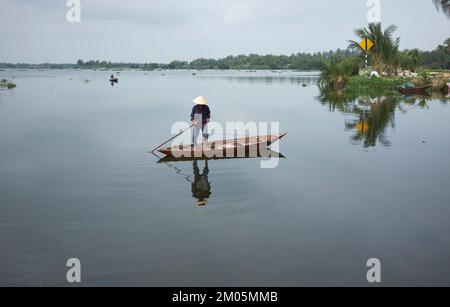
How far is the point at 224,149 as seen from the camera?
14320 mm

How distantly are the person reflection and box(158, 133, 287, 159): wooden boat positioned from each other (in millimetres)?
977

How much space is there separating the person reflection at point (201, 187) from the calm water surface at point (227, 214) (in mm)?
78

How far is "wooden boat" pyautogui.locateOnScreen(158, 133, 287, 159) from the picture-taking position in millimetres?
14242

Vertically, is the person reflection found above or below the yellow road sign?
below

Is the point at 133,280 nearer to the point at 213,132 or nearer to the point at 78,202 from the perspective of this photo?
the point at 78,202

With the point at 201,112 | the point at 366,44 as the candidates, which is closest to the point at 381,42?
the point at 366,44

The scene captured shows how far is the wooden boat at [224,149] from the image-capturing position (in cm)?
1424

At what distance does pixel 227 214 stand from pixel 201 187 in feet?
7.28

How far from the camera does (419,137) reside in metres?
18.9
